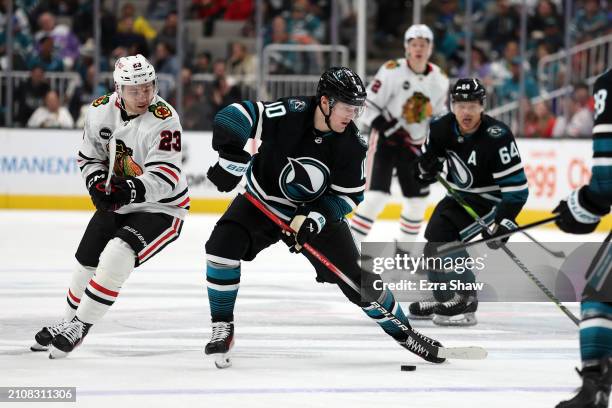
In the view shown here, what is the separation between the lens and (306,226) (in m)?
4.22

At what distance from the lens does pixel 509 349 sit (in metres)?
4.79

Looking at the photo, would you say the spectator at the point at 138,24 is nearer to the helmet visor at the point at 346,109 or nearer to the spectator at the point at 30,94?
the spectator at the point at 30,94

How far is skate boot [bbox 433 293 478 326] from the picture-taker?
5406 millimetres

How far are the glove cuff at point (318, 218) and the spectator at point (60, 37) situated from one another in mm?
7912

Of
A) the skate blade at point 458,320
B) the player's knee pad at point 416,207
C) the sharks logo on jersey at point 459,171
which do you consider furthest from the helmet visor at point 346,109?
the player's knee pad at point 416,207

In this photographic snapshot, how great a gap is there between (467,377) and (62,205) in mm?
7235

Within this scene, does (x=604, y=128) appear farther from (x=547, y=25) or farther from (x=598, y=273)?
(x=547, y=25)

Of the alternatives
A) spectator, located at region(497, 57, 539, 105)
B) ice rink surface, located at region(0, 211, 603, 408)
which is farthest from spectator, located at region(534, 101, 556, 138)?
ice rink surface, located at region(0, 211, 603, 408)

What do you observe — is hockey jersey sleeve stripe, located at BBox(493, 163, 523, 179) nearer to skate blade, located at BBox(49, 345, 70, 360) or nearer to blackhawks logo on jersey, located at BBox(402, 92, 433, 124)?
skate blade, located at BBox(49, 345, 70, 360)

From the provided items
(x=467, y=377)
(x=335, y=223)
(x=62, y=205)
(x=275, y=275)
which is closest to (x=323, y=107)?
(x=335, y=223)

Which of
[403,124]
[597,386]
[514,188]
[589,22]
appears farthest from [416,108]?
[589,22]

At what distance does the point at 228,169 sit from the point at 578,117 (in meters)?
7.31

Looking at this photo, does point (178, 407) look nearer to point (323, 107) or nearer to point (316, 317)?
point (323, 107)

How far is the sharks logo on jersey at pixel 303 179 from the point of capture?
4.35 meters
